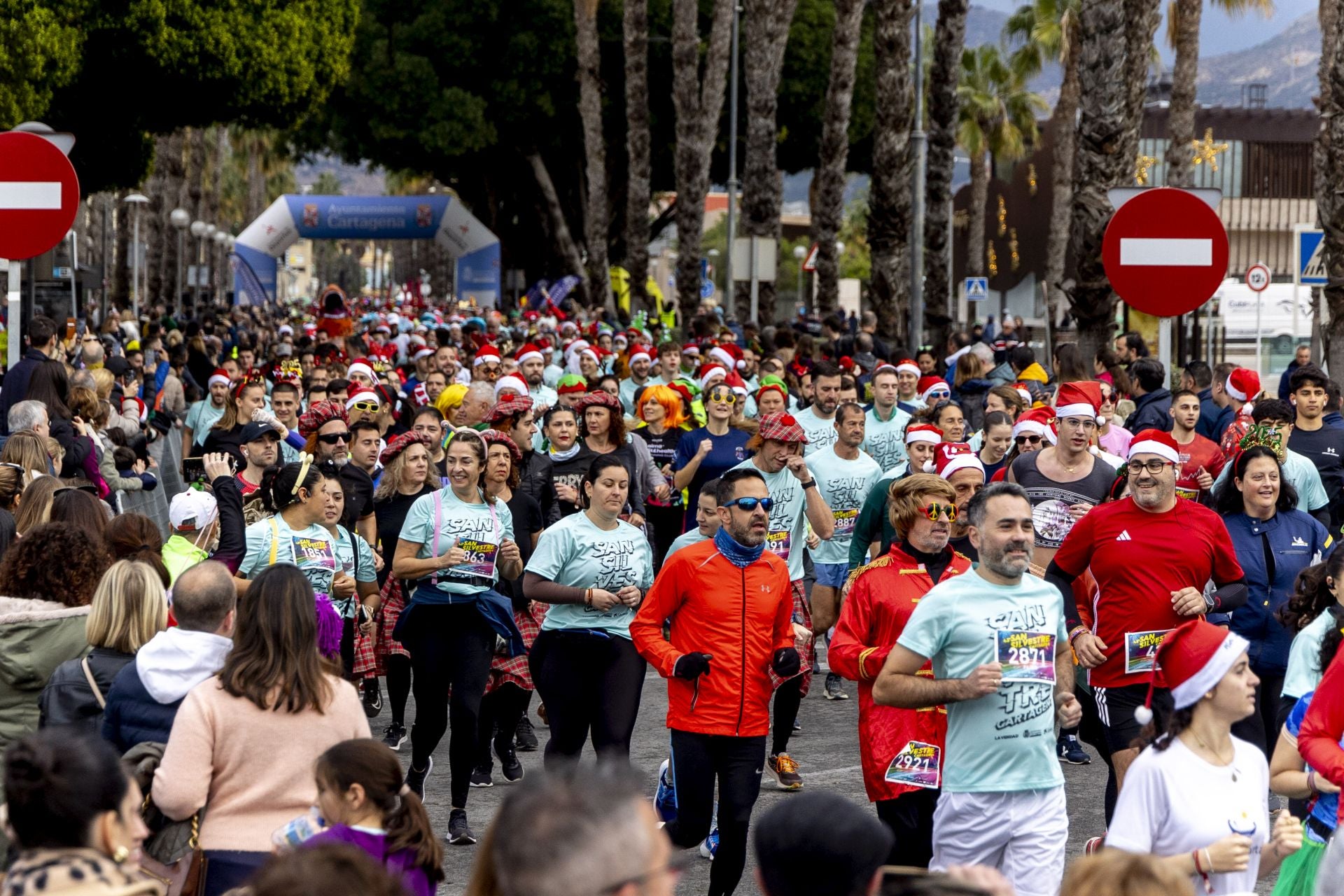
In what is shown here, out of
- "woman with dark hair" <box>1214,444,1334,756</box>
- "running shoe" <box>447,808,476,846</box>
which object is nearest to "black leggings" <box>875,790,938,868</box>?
"woman with dark hair" <box>1214,444,1334,756</box>

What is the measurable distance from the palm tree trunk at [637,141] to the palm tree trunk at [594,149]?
1.23m

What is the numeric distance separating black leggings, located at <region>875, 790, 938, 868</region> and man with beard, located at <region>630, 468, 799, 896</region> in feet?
1.90

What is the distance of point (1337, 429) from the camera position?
1083 centimetres

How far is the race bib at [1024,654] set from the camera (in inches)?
234

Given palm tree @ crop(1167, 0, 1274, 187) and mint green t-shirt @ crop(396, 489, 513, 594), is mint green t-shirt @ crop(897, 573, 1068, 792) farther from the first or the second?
palm tree @ crop(1167, 0, 1274, 187)

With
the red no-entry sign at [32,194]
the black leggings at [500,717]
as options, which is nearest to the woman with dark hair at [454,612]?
the black leggings at [500,717]

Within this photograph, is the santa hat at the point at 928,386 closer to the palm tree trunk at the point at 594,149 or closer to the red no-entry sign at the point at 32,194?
the red no-entry sign at the point at 32,194

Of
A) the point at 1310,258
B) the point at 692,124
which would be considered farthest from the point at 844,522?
the point at 692,124

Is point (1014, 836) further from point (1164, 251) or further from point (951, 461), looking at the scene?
point (1164, 251)

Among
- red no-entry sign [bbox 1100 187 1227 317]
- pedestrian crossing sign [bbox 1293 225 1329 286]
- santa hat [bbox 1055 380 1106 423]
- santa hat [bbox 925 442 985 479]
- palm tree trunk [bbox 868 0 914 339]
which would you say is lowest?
santa hat [bbox 925 442 985 479]

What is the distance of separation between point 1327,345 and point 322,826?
16107mm

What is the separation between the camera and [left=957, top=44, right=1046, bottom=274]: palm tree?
191 ft

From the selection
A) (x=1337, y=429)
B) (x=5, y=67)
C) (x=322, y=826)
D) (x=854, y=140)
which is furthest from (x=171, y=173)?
(x=322, y=826)

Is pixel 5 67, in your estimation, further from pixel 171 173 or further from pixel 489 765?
pixel 171 173
